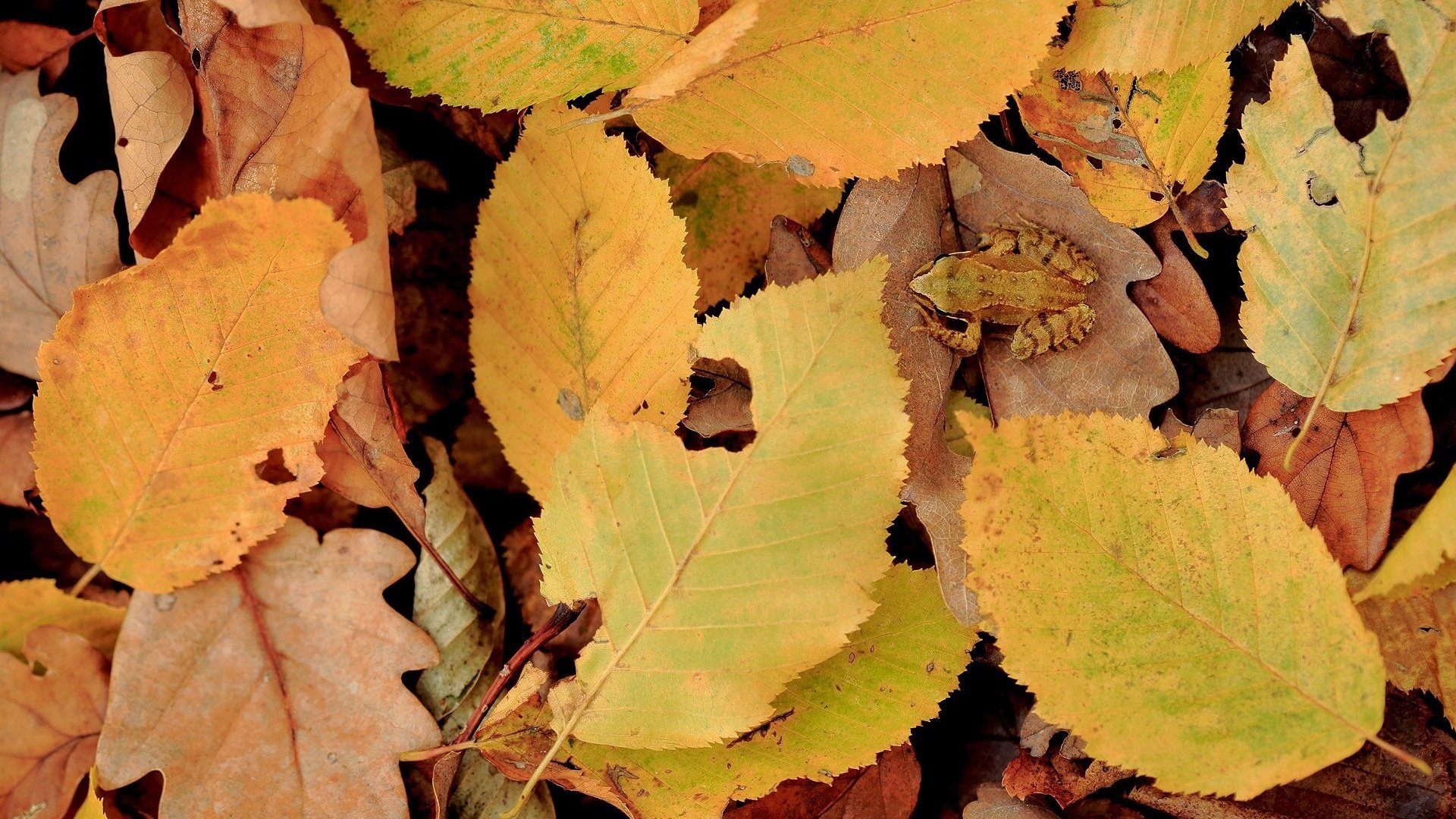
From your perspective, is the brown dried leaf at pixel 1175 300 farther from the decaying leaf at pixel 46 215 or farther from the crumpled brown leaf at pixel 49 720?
the crumpled brown leaf at pixel 49 720

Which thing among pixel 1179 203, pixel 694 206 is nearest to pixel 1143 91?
pixel 1179 203

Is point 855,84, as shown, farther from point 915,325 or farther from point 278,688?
point 278,688

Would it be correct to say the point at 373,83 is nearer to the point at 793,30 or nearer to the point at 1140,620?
the point at 793,30

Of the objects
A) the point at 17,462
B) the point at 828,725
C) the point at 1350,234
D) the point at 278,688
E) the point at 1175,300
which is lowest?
the point at 278,688

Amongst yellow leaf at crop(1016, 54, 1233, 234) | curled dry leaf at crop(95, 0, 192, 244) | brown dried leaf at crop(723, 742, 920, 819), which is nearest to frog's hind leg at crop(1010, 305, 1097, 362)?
yellow leaf at crop(1016, 54, 1233, 234)

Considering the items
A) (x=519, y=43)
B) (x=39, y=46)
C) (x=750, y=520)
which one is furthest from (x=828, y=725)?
(x=39, y=46)
